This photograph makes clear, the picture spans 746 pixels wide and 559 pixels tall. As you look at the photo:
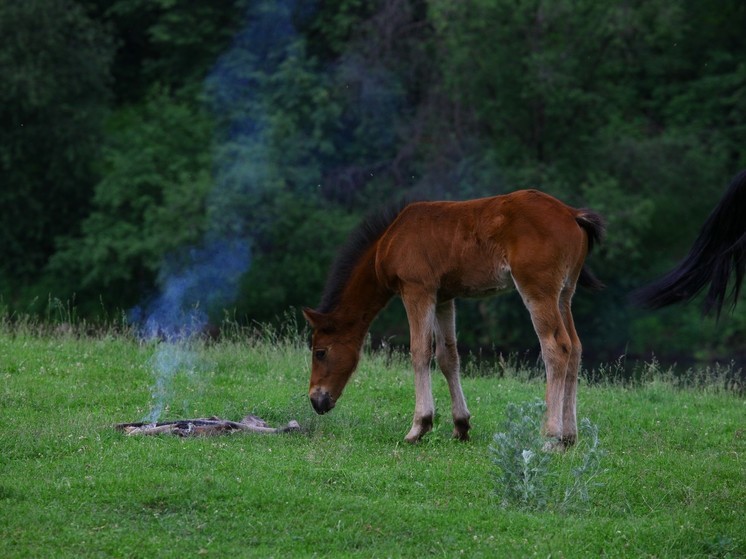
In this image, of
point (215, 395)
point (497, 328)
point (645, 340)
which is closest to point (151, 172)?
point (497, 328)

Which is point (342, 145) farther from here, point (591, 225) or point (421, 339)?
point (591, 225)

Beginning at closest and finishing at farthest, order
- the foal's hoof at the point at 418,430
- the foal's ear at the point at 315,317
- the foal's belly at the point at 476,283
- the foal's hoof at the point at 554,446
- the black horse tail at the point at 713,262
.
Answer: the black horse tail at the point at 713,262 → the foal's hoof at the point at 554,446 → the foal's hoof at the point at 418,430 → the foal's belly at the point at 476,283 → the foal's ear at the point at 315,317

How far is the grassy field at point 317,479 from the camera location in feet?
21.2

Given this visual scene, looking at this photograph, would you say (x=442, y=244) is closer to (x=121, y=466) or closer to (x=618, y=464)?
(x=618, y=464)

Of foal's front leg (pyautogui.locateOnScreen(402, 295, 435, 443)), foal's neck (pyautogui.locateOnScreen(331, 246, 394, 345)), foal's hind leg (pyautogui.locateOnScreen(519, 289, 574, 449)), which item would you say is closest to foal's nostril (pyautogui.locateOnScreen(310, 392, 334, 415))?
foal's neck (pyautogui.locateOnScreen(331, 246, 394, 345))

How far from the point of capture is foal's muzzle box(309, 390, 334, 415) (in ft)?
30.6

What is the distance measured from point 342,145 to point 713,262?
77.9 feet

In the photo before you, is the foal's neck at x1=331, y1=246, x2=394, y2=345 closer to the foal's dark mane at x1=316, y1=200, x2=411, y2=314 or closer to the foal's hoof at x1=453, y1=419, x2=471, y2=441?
the foal's dark mane at x1=316, y1=200, x2=411, y2=314

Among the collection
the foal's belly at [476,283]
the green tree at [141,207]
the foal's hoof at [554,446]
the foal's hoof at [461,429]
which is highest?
the foal's belly at [476,283]

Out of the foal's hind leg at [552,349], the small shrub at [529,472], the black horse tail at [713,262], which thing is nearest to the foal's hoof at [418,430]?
the foal's hind leg at [552,349]

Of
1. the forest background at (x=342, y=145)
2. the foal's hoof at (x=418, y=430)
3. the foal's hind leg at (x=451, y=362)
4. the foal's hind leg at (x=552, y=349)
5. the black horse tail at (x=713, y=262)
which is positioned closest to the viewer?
the black horse tail at (x=713, y=262)

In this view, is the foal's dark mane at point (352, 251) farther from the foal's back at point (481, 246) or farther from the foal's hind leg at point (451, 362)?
the foal's hind leg at point (451, 362)

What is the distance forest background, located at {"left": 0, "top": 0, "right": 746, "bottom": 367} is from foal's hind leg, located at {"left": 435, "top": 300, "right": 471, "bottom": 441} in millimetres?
18043

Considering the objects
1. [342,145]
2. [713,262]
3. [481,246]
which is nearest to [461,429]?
[481,246]
